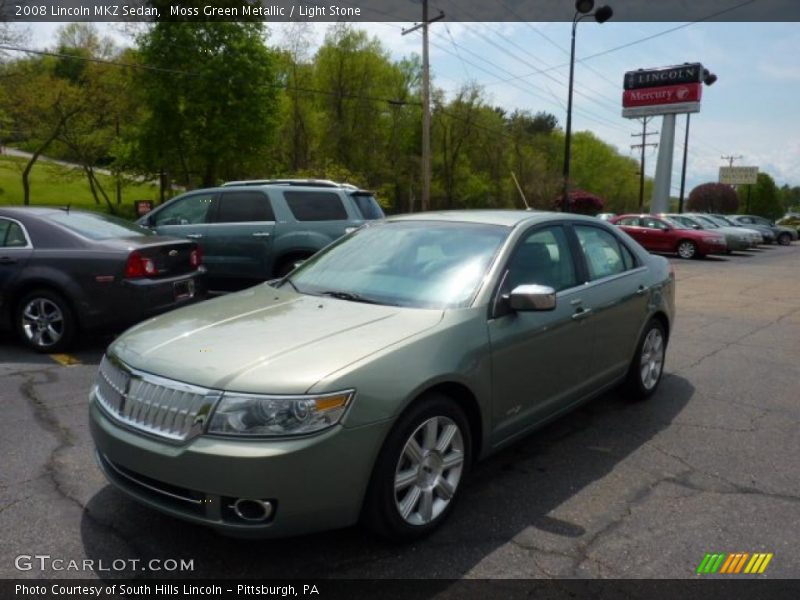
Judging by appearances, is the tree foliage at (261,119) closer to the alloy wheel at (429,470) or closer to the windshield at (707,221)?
the alloy wheel at (429,470)

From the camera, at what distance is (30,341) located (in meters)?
6.34

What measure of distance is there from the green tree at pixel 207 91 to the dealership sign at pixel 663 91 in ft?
117

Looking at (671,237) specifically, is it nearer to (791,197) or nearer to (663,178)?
(663,178)

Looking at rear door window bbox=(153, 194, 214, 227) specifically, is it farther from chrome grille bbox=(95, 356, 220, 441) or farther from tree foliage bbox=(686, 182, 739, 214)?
tree foliage bbox=(686, 182, 739, 214)

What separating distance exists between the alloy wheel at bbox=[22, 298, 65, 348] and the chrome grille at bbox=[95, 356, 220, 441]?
3.85m

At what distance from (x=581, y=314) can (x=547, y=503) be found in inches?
48.9

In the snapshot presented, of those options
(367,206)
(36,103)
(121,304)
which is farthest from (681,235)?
(36,103)

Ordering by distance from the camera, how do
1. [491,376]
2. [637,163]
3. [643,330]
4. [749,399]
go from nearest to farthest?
[491,376]
[643,330]
[749,399]
[637,163]

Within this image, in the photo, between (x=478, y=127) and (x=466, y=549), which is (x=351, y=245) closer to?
(x=466, y=549)

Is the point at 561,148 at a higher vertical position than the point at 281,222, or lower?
higher

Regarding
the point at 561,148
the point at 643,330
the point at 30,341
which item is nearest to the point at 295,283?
the point at 643,330

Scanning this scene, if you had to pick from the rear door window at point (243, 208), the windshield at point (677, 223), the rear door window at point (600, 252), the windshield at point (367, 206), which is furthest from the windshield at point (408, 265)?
the windshield at point (677, 223)

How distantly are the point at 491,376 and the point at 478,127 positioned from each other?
48.7m

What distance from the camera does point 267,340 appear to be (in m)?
2.94
